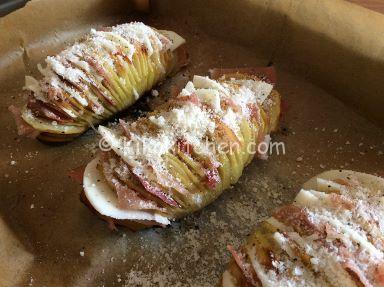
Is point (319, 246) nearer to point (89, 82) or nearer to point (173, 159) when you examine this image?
point (173, 159)

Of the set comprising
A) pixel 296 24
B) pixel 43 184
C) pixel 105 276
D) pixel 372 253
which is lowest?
pixel 105 276

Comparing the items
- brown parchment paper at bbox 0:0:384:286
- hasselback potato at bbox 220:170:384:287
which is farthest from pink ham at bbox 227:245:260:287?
brown parchment paper at bbox 0:0:384:286

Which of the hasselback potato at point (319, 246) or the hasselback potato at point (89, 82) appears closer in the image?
the hasselback potato at point (319, 246)

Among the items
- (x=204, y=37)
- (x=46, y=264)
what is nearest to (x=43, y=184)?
(x=46, y=264)

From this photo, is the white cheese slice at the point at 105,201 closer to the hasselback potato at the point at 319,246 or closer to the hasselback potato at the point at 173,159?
the hasselback potato at the point at 173,159

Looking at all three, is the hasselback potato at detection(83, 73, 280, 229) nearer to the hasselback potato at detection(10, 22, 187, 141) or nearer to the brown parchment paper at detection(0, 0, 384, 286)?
the brown parchment paper at detection(0, 0, 384, 286)

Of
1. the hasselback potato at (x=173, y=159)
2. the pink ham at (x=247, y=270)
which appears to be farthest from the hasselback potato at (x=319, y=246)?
the hasselback potato at (x=173, y=159)

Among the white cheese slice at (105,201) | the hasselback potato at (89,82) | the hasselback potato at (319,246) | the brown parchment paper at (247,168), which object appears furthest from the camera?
the hasselback potato at (89,82)

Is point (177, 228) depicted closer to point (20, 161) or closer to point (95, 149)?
point (95, 149)
